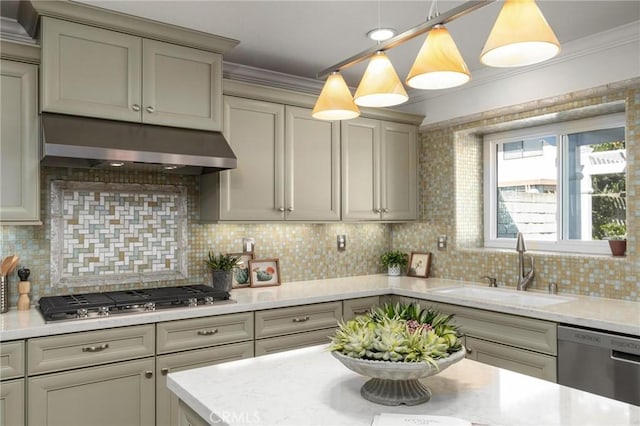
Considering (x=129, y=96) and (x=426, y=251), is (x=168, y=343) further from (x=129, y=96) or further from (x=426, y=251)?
(x=426, y=251)

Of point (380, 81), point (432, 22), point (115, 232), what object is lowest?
point (115, 232)

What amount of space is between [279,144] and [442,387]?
224 centimetres

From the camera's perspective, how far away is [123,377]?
2.48 meters

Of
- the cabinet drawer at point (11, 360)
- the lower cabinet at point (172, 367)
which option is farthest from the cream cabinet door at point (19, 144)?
the lower cabinet at point (172, 367)

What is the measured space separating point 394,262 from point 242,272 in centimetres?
136

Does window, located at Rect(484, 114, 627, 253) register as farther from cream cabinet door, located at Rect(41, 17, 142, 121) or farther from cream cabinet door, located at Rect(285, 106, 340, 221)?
cream cabinet door, located at Rect(41, 17, 142, 121)

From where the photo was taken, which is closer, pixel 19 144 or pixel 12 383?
pixel 12 383

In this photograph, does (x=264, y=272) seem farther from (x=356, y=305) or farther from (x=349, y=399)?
(x=349, y=399)

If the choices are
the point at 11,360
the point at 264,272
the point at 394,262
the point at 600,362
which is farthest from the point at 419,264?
the point at 11,360

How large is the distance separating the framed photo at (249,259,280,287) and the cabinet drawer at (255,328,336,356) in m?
0.59

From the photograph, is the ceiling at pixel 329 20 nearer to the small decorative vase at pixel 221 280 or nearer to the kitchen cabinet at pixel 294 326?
the small decorative vase at pixel 221 280

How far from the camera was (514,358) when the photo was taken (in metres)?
2.73

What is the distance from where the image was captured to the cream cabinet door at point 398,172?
3.93m

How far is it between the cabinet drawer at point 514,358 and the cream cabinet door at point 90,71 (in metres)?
2.38
